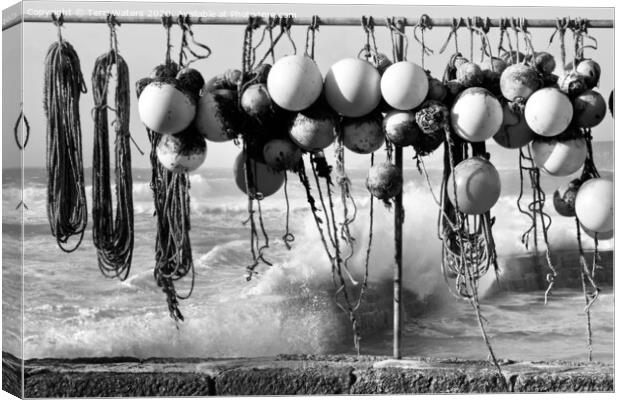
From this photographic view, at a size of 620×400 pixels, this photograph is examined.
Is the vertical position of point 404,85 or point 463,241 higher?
point 404,85

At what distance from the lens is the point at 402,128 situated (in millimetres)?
3201

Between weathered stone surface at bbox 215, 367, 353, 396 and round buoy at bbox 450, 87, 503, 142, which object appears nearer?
round buoy at bbox 450, 87, 503, 142

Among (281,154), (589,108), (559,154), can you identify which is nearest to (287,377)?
(281,154)

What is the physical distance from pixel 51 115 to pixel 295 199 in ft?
4.58

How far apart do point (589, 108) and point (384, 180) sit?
683 mm

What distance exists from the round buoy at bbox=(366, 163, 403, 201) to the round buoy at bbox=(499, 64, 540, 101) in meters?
0.42

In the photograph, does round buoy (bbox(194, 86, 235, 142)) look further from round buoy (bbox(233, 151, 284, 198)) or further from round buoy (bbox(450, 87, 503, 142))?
round buoy (bbox(450, 87, 503, 142))

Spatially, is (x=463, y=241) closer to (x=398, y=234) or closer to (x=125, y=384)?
(x=398, y=234)

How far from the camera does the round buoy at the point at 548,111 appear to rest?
127 inches

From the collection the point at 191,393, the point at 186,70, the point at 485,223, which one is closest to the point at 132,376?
the point at 191,393

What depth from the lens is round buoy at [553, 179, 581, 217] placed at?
3.54 metres

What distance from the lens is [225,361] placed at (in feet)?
12.4

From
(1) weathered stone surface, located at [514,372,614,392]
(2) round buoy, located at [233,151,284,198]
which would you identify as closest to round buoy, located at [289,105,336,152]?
(2) round buoy, located at [233,151,284,198]

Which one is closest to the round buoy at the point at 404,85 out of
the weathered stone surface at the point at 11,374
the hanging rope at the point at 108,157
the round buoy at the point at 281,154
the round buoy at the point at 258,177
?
the round buoy at the point at 281,154
